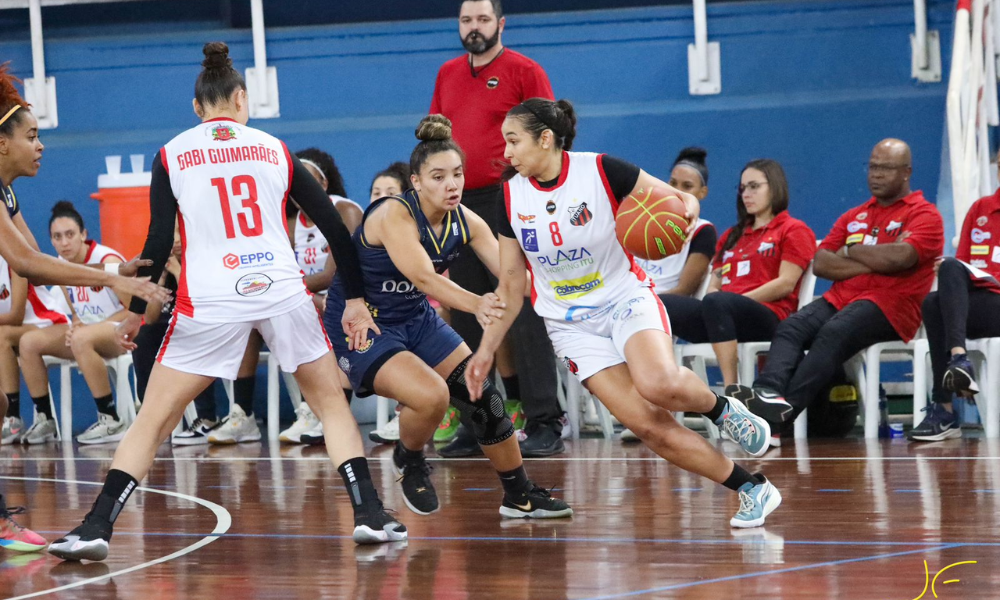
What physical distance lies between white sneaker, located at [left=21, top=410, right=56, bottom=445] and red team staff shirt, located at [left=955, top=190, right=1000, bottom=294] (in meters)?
5.63

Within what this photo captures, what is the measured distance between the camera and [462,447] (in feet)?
19.6

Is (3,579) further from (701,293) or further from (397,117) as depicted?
(397,117)

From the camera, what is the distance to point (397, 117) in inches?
338

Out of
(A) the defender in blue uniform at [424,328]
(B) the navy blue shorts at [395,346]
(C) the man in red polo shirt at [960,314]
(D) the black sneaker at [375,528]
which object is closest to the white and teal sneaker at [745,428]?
(A) the defender in blue uniform at [424,328]

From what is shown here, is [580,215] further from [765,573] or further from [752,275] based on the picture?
[752,275]

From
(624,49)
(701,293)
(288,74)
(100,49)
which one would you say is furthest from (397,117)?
(701,293)

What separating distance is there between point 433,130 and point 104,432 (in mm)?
4278

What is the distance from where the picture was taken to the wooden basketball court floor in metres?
2.96

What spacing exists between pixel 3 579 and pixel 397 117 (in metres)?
5.75

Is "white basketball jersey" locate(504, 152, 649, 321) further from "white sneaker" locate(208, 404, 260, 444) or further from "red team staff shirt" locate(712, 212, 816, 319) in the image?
"white sneaker" locate(208, 404, 260, 444)

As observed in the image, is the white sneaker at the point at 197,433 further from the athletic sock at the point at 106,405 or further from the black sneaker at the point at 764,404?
the black sneaker at the point at 764,404

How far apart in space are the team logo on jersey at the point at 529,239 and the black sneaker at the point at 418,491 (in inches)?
35.0

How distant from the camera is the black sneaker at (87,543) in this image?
334cm

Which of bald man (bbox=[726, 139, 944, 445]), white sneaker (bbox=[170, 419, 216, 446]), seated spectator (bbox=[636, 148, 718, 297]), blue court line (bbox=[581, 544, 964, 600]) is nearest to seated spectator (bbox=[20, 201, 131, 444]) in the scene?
white sneaker (bbox=[170, 419, 216, 446])
